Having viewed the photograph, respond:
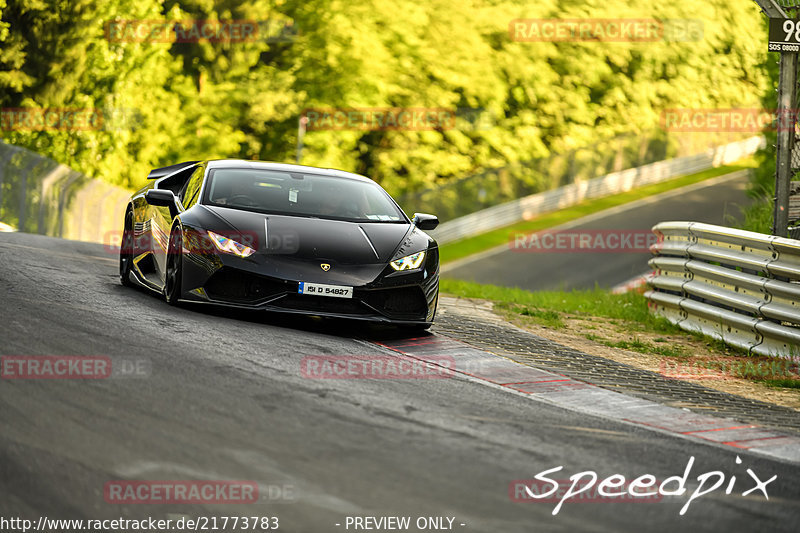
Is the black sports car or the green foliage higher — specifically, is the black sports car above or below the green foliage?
below

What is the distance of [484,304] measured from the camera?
43.3 feet

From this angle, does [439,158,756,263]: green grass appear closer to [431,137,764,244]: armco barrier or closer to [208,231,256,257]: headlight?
[431,137,764,244]: armco barrier

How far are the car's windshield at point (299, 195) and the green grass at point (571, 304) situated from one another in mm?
2777

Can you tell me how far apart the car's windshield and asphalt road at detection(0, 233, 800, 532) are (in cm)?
188

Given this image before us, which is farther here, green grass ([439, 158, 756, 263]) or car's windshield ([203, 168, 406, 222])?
green grass ([439, 158, 756, 263])

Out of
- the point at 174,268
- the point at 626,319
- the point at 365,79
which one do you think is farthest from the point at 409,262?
the point at 365,79

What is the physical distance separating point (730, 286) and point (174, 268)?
5.35 m

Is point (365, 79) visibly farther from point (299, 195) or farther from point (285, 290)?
point (285, 290)

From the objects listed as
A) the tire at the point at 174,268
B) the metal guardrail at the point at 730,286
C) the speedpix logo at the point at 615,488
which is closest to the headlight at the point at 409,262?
the tire at the point at 174,268

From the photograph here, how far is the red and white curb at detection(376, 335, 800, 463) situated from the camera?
20.4 feet

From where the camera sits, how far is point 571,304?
49.1 ft

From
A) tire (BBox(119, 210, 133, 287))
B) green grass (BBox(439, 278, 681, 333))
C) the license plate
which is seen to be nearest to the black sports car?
the license plate

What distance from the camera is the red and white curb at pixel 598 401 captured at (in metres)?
6.21

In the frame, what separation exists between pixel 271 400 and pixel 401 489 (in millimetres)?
1517
